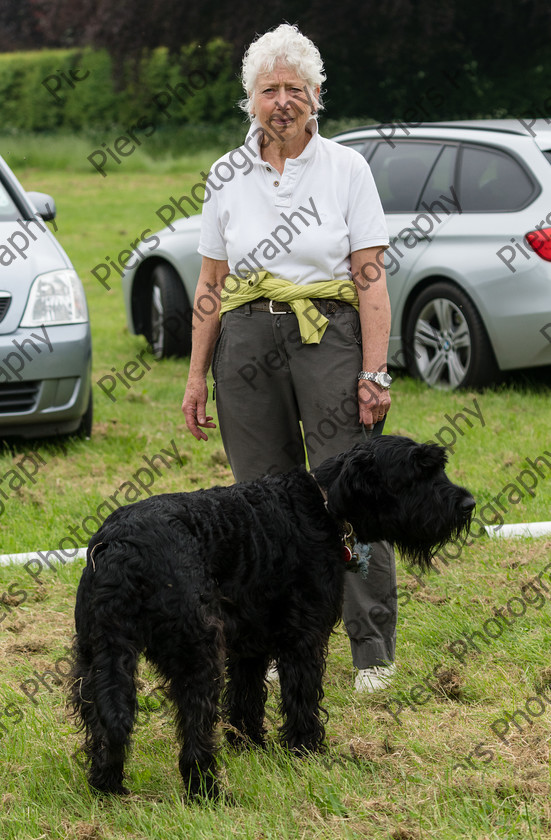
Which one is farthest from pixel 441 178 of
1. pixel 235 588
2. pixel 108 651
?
pixel 108 651

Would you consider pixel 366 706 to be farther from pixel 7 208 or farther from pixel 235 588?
pixel 7 208

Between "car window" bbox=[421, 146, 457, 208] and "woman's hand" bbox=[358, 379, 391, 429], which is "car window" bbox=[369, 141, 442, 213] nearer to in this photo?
"car window" bbox=[421, 146, 457, 208]

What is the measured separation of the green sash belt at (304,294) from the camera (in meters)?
3.81

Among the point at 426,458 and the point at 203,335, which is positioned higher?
the point at 203,335

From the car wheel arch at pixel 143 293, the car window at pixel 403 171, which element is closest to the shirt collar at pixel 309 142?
the car window at pixel 403 171

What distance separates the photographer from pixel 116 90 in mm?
31125

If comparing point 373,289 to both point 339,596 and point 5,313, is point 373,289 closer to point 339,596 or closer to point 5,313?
point 339,596

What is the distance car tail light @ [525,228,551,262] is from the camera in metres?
7.25

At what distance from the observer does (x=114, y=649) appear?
117 inches

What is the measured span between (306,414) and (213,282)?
65 cm

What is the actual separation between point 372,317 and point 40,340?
3598mm

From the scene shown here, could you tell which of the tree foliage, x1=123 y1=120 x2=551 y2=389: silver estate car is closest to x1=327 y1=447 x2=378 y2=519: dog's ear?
x1=123 y1=120 x2=551 y2=389: silver estate car

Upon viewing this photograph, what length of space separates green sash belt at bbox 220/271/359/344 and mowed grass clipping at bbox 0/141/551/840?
1375 millimetres

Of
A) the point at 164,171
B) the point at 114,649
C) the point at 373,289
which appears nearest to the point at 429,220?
the point at 373,289
